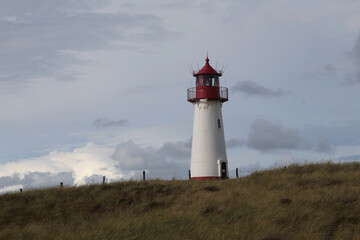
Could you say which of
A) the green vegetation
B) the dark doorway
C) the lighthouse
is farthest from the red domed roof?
the green vegetation

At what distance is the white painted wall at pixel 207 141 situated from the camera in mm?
31438

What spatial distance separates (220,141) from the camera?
3203cm

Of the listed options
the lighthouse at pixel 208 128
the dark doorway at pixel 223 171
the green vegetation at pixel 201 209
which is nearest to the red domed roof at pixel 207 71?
the lighthouse at pixel 208 128

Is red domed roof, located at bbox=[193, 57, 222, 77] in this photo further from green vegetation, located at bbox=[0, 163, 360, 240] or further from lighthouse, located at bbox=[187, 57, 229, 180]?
green vegetation, located at bbox=[0, 163, 360, 240]

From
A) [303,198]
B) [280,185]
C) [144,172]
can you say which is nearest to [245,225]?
[303,198]

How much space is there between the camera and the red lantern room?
105ft

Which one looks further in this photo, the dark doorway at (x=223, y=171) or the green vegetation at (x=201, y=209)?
the dark doorway at (x=223, y=171)

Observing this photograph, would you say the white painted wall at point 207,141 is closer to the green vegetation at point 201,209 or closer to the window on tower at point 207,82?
the window on tower at point 207,82

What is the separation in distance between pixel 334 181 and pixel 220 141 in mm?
11474

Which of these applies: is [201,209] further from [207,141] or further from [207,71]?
[207,71]

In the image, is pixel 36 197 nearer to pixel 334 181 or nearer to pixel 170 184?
pixel 170 184

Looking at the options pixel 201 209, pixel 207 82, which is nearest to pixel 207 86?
pixel 207 82

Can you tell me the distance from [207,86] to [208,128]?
3176 mm

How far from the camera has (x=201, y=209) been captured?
51.8ft
